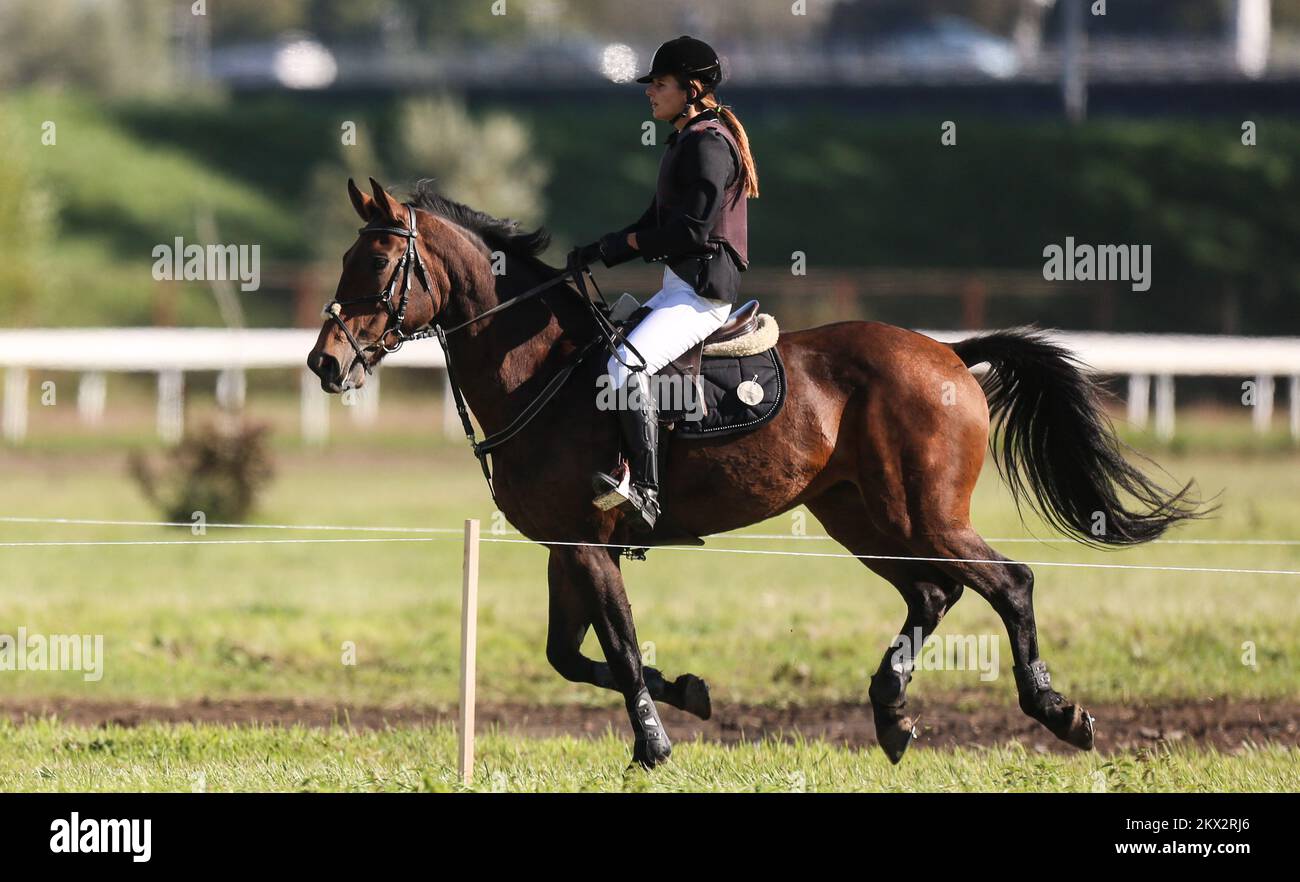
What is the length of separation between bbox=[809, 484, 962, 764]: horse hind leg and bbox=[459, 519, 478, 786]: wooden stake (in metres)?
1.66

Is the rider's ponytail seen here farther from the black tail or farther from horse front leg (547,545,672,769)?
horse front leg (547,545,672,769)

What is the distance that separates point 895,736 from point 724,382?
5.78ft

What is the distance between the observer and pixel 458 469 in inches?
878

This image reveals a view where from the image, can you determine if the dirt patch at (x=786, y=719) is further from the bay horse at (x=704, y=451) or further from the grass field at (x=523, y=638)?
the bay horse at (x=704, y=451)

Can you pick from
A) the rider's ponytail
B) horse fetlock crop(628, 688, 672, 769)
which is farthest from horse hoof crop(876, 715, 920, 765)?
the rider's ponytail

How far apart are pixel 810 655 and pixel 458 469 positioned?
476 inches

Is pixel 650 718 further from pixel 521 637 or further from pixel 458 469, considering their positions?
pixel 458 469

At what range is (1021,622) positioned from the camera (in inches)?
277

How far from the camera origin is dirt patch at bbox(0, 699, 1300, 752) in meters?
8.64

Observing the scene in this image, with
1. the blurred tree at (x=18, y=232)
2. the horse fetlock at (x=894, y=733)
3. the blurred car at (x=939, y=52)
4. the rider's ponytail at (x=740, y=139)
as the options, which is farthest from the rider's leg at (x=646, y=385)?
the blurred car at (x=939, y=52)

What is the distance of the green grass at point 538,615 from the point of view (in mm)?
10250

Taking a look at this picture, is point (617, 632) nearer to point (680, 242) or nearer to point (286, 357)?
point (680, 242)

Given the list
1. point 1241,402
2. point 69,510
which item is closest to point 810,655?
point 69,510

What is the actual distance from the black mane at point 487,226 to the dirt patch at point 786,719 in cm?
259
